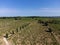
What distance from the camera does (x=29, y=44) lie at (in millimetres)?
18000

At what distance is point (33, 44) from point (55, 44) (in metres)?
3.16

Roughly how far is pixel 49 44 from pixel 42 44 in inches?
39.7

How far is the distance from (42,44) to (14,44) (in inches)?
159

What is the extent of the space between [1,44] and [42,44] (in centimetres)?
583

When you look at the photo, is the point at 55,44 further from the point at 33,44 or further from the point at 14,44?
the point at 14,44

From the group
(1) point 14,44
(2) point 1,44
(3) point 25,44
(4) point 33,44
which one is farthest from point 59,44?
(2) point 1,44

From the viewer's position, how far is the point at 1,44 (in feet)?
57.6

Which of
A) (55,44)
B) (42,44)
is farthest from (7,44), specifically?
(55,44)

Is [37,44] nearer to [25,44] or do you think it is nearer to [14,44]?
[25,44]

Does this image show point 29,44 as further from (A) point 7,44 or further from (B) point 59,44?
(B) point 59,44

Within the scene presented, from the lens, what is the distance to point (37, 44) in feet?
59.9

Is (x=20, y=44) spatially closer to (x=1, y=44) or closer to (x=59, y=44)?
(x=1, y=44)

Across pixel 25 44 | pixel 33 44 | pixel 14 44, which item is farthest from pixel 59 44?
pixel 14 44

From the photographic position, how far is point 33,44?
18.0m
